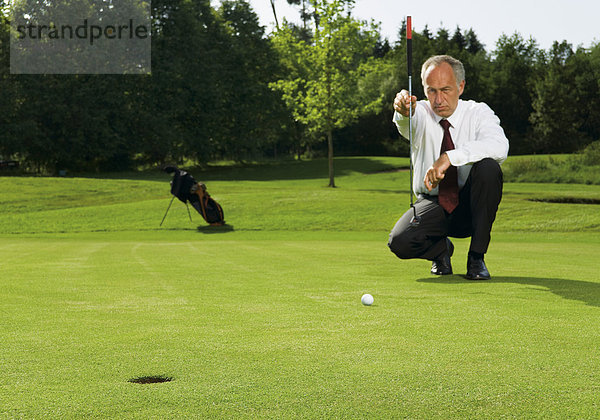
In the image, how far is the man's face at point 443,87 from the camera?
676cm

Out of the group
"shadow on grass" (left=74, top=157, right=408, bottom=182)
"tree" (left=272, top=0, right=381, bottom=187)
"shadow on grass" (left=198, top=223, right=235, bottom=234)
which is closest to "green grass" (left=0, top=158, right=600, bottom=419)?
"shadow on grass" (left=198, top=223, right=235, bottom=234)

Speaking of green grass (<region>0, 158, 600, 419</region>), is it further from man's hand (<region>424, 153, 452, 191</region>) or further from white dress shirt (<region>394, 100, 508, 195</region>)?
white dress shirt (<region>394, 100, 508, 195</region>)

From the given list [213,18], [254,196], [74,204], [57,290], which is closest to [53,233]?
[74,204]

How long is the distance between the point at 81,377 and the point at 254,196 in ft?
84.0

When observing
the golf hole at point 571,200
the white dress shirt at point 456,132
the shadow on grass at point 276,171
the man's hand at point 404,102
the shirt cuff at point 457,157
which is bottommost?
the golf hole at point 571,200

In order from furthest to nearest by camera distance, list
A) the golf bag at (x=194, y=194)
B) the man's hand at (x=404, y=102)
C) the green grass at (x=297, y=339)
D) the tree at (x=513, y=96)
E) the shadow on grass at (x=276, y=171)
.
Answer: the tree at (x=513, y=96) → the shadow on grass at (x=276, y=171) → the golf bag at (x=194, y=194) → the man's hand at (x=404, y=102) → the green grass at (x=297, y=339)

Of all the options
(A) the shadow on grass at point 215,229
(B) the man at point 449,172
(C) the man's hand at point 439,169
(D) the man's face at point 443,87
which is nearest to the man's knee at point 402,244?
(B) the man at point 449,172

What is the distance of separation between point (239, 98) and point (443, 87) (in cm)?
5778

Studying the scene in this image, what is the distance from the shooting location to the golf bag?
20875 mm

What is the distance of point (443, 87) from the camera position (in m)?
6.80

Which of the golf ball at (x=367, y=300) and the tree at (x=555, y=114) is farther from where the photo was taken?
the tree at (x=555, y=114)

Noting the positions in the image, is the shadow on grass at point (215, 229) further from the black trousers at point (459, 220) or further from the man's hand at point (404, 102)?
the man's hand at point (404, 102)

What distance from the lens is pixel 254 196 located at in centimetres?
2861

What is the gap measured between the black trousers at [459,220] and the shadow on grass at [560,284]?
355 mm
